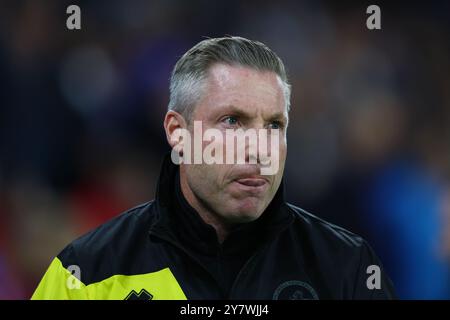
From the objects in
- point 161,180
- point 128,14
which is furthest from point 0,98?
point 161,180

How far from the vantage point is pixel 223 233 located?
2.47 meters

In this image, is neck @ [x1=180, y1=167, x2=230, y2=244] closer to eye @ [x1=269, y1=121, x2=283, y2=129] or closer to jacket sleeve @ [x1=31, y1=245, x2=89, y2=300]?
eye @ [x1=269, y1=121, x2=283, y2=129]

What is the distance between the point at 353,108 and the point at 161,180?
2294 mm

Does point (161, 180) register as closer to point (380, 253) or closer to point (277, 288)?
point (277, 288)

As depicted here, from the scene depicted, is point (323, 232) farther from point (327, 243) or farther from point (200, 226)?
point (200, 226)

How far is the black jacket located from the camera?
2.33m

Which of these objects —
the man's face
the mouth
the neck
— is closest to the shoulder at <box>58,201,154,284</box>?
the neck

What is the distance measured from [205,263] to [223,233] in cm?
15

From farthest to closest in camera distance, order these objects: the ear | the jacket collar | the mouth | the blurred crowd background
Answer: the blurred crowd background < the ear < the jacket collar < the mouth

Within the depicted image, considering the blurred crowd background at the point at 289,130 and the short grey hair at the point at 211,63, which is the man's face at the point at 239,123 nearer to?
the short grey hair at the point at 211,63

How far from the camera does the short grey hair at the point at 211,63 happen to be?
7.89 feet

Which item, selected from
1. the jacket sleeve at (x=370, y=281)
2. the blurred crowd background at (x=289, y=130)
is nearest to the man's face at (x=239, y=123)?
the jacket sleeve at (x=370, y=281)

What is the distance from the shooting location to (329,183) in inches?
168

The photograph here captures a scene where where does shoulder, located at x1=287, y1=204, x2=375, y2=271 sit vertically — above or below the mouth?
below
